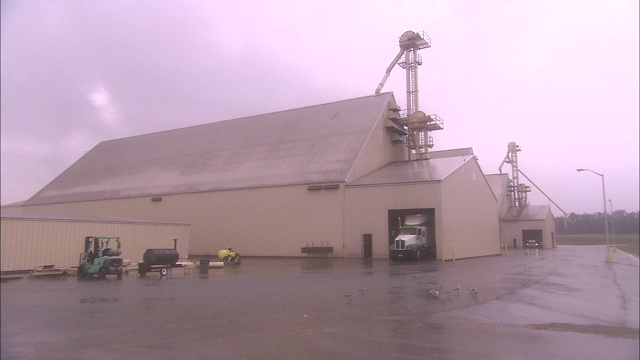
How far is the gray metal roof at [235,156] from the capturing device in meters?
43.2

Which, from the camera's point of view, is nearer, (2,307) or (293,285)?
(2,307)

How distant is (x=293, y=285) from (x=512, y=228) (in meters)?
61.5

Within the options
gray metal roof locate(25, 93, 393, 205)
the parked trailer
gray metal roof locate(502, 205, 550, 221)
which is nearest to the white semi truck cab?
gray metal roof locate(25, 93, 393, 205)

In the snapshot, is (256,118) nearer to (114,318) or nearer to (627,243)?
(114,318)

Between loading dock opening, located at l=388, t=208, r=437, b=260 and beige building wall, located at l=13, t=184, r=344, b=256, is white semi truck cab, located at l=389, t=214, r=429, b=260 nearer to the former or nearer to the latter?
loading dock opening, located at l=388, t=208, r=437, b=260

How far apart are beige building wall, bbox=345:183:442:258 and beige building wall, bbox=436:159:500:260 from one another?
1.18 m

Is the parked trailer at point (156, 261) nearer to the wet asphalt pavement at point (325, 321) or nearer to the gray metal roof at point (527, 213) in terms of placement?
the wet asphalt pavement at point (325, 321)

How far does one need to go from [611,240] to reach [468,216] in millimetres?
34554

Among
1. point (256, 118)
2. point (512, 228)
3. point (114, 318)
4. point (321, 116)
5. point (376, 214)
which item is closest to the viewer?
point (114, 318)

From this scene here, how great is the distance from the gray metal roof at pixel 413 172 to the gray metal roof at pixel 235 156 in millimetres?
2425

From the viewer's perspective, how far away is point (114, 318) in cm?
1111

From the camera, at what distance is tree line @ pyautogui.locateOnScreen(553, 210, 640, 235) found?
4.84 m

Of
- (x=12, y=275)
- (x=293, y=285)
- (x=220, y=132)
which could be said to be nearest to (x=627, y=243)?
(x=12, y=275)

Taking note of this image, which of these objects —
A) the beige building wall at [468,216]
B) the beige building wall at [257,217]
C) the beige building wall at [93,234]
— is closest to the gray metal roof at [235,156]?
the beige building wall at [257,217]
